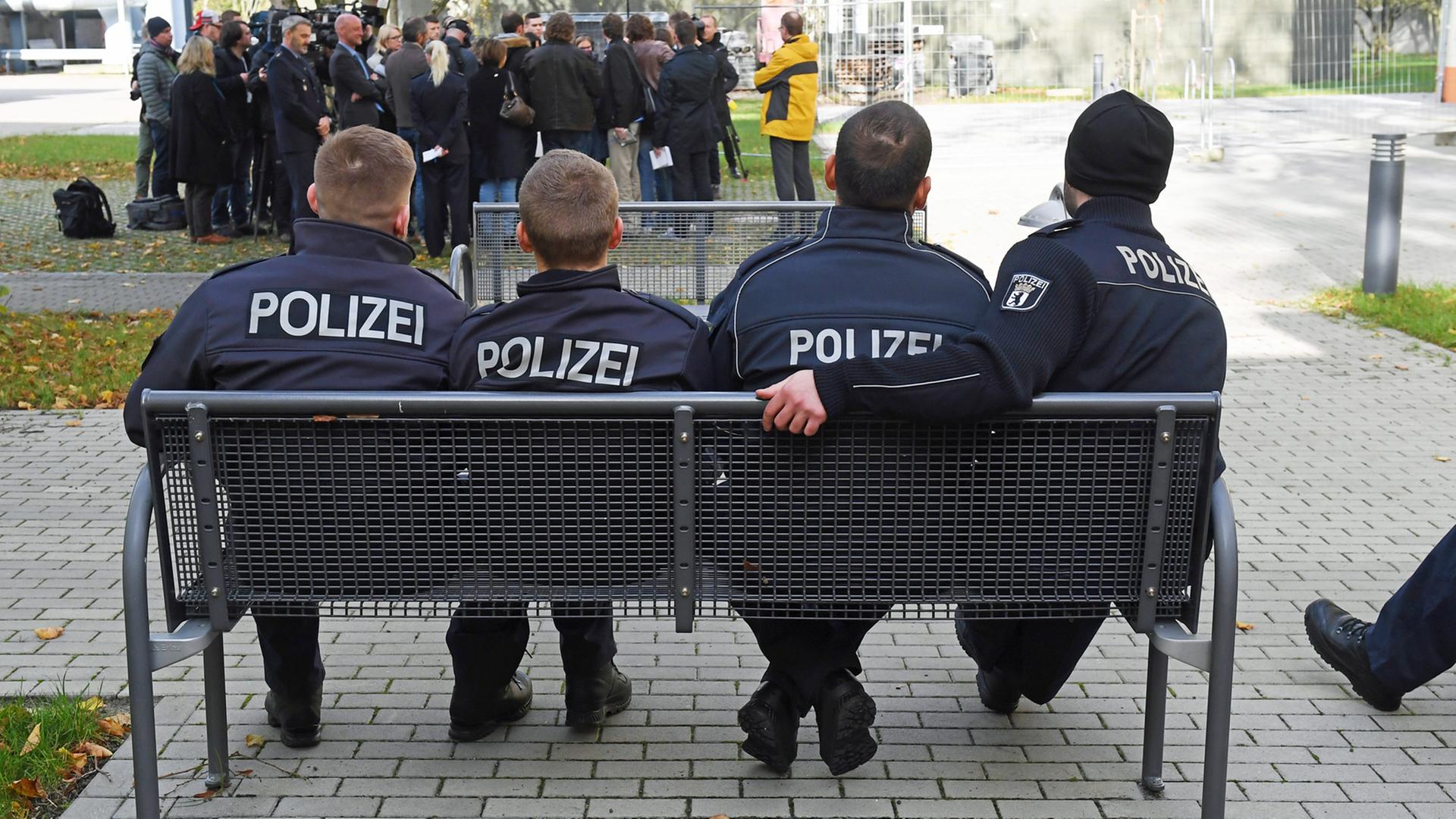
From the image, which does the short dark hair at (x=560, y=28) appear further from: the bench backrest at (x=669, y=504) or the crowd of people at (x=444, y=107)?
the bench backrest at (x=669, y=504)

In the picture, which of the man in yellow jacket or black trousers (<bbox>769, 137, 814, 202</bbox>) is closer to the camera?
the man in yellow jacket

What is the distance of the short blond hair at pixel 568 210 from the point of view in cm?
355

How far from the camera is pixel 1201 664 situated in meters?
3.29

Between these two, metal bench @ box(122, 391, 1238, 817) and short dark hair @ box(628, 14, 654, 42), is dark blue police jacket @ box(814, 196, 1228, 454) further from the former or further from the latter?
short dark hair @ box(628, 14, 654, 42)

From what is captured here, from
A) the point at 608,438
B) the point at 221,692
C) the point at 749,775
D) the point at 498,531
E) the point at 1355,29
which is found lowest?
the point at 749,775

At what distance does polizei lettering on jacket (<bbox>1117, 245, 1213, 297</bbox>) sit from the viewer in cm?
345

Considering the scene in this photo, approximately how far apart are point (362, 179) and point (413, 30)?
10.3 m

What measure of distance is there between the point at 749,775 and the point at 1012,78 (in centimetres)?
1768

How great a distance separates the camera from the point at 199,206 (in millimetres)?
14328

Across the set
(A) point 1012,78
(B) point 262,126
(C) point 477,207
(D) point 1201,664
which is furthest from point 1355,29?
(D) point 1201,664

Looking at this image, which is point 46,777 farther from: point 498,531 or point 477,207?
point 477,207

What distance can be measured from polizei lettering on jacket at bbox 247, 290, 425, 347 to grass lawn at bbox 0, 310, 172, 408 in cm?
460

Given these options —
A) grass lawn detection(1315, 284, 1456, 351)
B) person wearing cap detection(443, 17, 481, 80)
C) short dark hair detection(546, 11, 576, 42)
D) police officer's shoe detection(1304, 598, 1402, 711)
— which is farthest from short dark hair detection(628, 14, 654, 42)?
police officer's shoe detection(1304, 598, 1402, 711)

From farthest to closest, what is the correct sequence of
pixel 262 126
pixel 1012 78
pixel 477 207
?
pixel 1012 78, pixel 262 126, pixel 477 207
